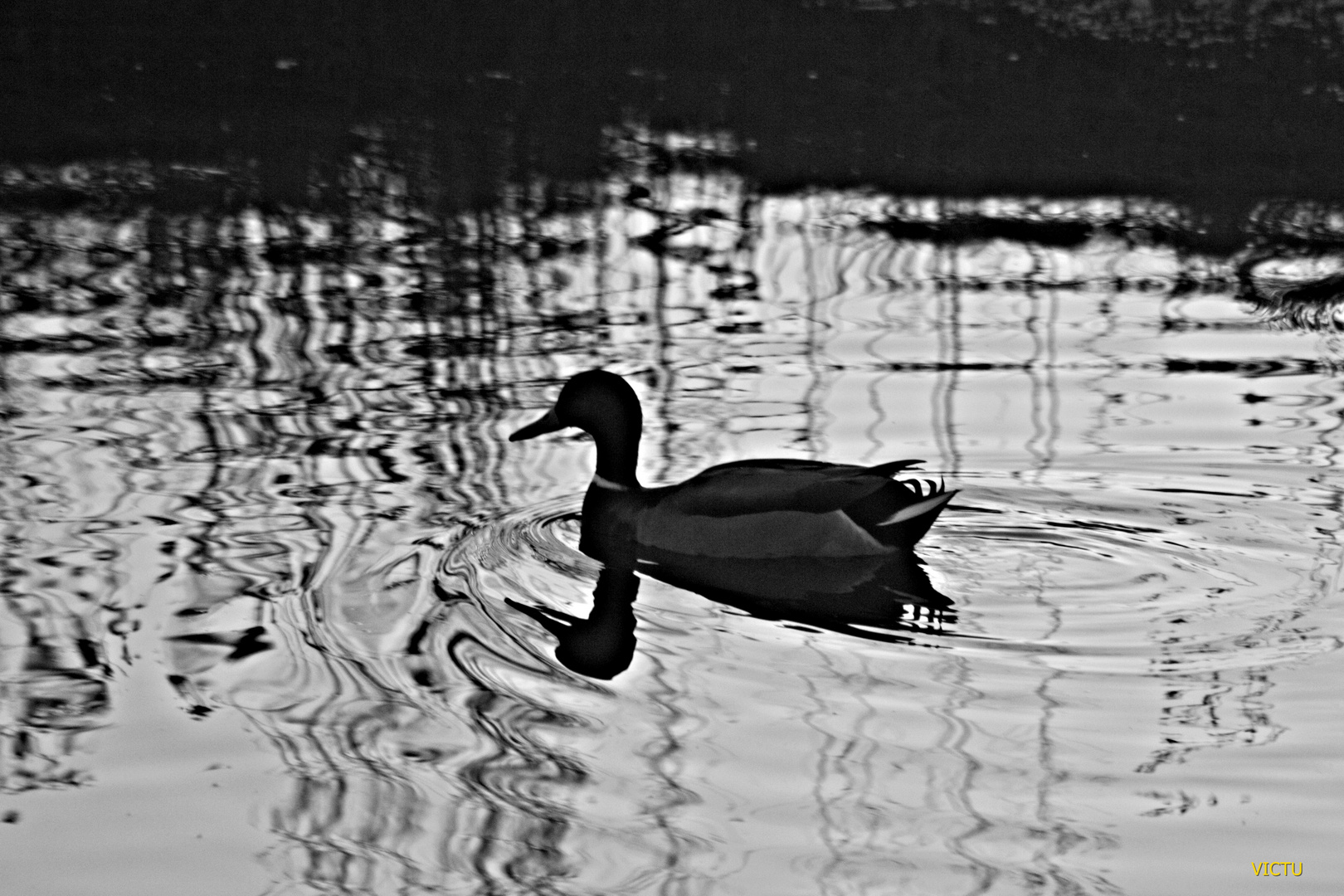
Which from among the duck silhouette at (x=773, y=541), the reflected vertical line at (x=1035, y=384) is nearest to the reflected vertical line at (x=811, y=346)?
the reflected vertical line at (x=1035, y=384)

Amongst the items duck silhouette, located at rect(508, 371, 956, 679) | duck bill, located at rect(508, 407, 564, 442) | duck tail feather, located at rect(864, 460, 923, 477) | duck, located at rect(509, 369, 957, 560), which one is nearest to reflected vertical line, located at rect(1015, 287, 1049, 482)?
duck, located at rect(509, 369, 957, 560)

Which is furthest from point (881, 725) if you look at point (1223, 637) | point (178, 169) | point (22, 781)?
point (178, 169)

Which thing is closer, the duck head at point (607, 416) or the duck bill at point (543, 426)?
the duck head at point (607, 416)

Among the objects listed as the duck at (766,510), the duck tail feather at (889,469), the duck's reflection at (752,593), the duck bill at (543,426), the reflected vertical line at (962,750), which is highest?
the duck bill at (543,426)

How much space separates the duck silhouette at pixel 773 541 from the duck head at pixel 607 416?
7 centimetres

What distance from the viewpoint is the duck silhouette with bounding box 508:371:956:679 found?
5.53 metres

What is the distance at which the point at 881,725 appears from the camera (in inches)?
178

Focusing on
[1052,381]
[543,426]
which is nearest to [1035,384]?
[1052,381]

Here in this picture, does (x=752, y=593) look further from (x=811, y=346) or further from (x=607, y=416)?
(x=811, y=346)

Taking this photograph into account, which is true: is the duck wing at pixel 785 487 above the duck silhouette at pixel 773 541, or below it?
above

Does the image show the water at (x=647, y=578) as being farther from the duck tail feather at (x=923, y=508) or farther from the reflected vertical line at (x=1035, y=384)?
the duck tail feather at (x=923, y=508)

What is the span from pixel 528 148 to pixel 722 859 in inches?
344

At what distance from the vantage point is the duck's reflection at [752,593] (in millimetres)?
5203

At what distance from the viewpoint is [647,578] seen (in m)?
5.80
